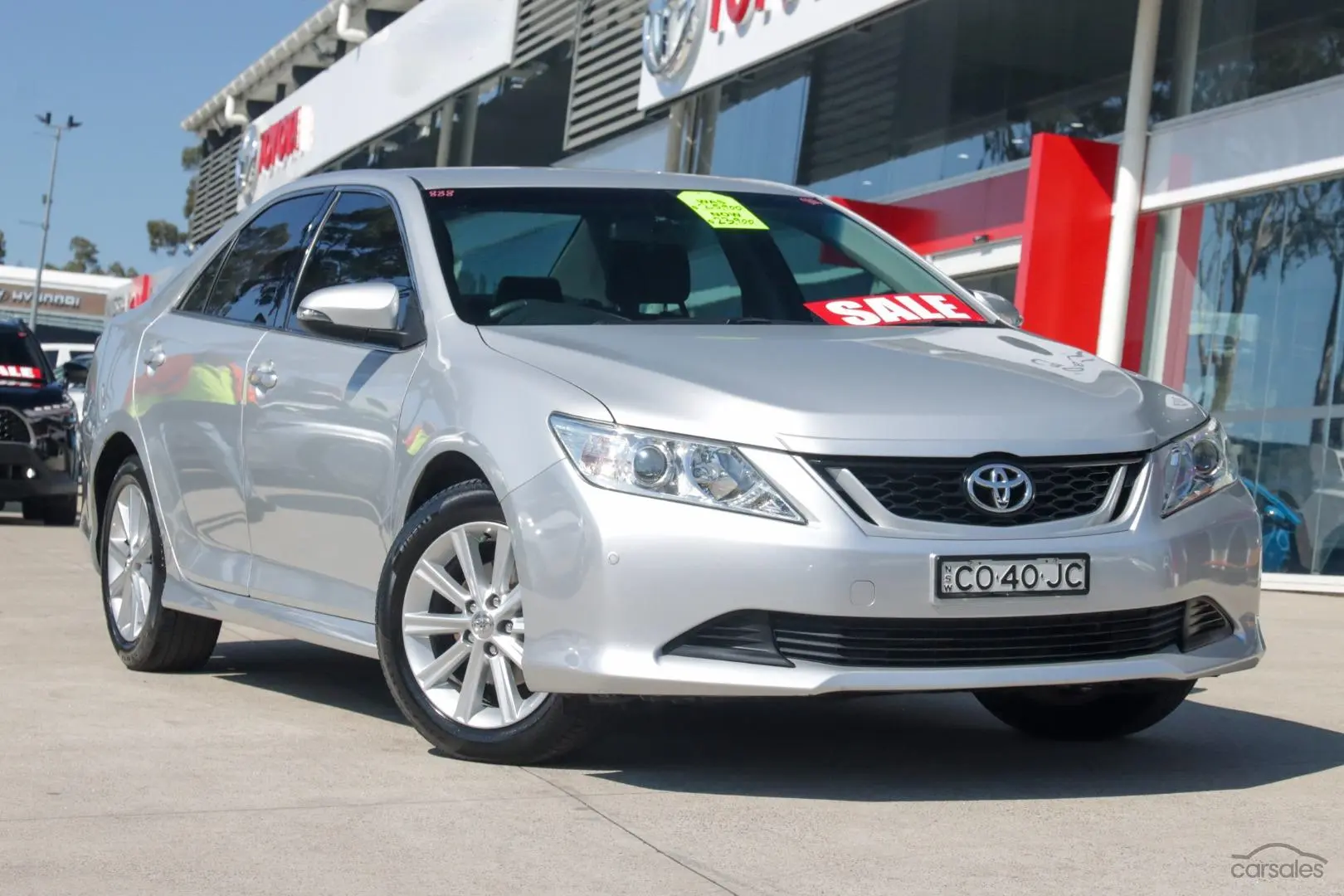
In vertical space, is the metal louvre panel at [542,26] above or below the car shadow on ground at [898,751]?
above

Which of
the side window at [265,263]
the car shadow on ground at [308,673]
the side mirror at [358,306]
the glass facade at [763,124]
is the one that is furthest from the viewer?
the glass facade at [763,124]

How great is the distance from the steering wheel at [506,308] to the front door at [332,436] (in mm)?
194

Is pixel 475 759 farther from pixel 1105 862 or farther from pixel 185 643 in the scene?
pixel 185 643

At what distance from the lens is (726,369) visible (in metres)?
4.65

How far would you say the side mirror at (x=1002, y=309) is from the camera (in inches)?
234

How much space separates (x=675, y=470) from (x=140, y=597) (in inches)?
117

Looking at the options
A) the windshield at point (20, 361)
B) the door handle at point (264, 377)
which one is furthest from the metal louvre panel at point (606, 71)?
the door handle at point (264, 377)

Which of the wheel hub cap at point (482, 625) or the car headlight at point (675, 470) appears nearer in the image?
the car headlight at point (675, 470)

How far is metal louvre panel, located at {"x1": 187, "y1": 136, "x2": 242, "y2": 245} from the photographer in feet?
128

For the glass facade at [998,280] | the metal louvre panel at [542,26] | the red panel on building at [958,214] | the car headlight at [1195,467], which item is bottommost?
the car headlight at [1195,467]

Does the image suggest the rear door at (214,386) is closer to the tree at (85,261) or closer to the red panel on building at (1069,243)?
the red panel on building at (1069,243)

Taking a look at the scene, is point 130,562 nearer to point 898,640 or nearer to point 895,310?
point 895,310

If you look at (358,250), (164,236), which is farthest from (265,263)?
(164,236)

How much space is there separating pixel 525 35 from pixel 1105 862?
69.5ft
